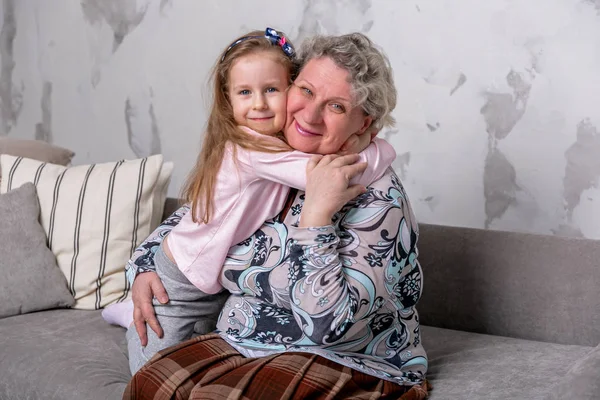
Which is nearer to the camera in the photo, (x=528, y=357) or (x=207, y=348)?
(x=207, y=348)

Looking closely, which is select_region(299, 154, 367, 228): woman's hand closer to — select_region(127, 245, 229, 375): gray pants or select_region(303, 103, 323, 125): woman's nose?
select_region(303, 103, 323, 125): woman's nose

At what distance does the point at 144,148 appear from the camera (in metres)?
3.84

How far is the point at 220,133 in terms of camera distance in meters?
1.96

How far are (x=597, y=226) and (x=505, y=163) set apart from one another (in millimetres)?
380

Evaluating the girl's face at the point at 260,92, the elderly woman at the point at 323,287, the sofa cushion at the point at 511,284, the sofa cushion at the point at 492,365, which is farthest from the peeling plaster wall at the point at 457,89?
the girl's face at the point at 260,92

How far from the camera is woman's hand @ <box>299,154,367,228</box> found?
1.68 metres

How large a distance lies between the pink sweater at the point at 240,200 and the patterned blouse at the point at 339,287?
3 cm

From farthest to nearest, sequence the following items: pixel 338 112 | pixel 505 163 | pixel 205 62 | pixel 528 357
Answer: pixel 205 62, pixel 505 163, pixel 528 357, pixel 338 112

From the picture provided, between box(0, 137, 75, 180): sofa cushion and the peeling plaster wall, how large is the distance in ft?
2.29

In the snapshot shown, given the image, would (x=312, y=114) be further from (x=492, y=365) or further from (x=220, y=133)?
(x=492, y=365)

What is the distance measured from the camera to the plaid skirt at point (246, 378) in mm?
1654

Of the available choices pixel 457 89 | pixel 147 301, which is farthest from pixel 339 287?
pixel 457 89

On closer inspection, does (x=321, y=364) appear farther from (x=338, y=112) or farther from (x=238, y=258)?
(x=338, y=112)

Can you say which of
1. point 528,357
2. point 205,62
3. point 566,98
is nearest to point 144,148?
point 205,62
